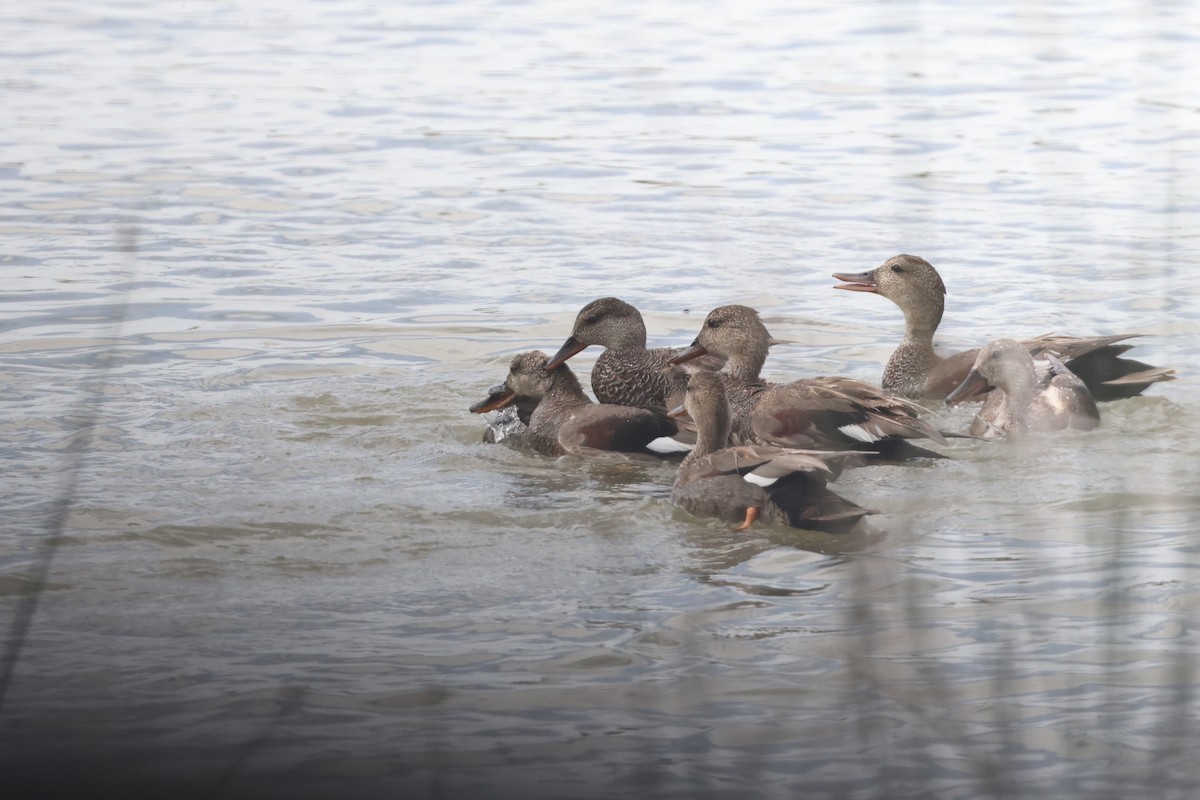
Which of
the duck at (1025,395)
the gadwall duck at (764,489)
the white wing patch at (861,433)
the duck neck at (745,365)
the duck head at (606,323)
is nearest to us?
the gadwall duck at (764,489)

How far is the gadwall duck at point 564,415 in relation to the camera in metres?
6.74

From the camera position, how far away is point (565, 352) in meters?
7.49

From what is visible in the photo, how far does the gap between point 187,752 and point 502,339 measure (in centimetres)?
534

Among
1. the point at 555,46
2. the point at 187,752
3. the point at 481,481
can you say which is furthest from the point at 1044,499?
the point at 555,46

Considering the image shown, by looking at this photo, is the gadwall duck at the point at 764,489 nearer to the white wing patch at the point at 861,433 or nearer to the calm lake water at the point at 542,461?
the calm lake water at the point at 542,461

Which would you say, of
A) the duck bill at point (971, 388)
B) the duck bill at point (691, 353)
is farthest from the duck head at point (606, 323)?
the duck bill at point (971, 388)

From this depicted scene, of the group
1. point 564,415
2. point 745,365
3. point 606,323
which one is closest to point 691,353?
point 745,365

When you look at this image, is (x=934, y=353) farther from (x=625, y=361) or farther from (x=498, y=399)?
(x=498, y=399)

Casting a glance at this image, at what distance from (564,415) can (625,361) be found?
78 cm

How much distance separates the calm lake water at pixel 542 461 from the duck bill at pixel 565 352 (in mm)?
436

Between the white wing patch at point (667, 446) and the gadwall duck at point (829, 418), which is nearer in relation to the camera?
the gadwall duck at point (829, 418)

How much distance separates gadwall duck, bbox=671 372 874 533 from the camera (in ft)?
17.9

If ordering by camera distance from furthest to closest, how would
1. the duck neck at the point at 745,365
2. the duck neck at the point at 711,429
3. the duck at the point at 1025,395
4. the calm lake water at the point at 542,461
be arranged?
the duck neck at the point at 745,365, the duck at the point at 1025,395, the duck neck at the point at 711,429, the calm lake water at the point at 542,461

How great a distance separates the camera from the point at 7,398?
7.30 m
